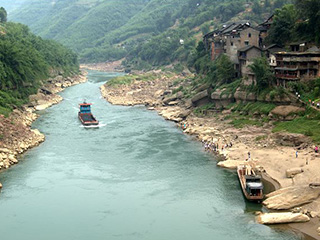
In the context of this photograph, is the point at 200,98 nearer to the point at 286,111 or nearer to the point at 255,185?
the point at 286,111

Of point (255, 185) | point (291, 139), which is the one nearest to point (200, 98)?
point (291, 139)

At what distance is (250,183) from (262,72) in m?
22.7

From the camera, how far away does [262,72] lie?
184 feet

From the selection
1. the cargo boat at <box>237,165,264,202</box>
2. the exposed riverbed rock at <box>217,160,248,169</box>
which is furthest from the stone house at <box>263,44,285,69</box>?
the cargo boat at <box>237,165,264,202</box>

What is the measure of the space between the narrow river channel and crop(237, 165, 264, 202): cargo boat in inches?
27.3

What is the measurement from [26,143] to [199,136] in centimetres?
1941

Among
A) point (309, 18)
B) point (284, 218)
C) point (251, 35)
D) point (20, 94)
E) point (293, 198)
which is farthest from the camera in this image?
point (20, 94)

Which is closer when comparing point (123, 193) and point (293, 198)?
point (293, 198)

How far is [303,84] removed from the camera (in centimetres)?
5247

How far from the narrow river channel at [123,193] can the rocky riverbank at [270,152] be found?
6.68 feet

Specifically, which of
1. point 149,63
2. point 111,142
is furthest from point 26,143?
point 149,63

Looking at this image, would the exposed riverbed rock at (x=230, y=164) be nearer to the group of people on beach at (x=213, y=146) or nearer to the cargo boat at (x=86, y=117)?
the group of people on beach at (x=213, y=146)

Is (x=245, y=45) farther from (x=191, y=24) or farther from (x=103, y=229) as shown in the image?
(x=191, y=24)

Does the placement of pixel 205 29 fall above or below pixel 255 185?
above
